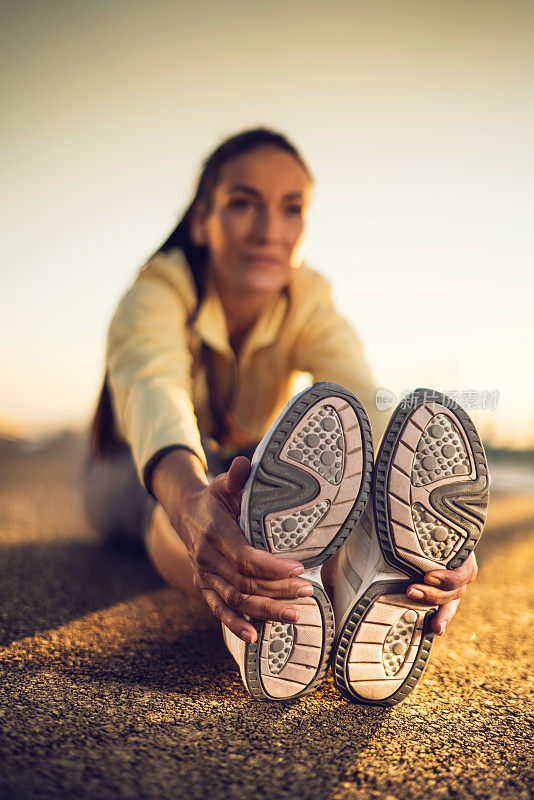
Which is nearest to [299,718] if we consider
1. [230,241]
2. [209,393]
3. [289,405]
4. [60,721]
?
[60,721]

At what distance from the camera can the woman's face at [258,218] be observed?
127cm

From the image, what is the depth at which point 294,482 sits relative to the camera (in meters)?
0.73

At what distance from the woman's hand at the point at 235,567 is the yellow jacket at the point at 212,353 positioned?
225 mm

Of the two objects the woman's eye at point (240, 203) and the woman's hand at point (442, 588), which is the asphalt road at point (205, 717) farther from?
the woman's eye at point (240, 203)

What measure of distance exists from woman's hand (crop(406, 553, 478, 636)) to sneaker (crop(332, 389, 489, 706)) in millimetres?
10

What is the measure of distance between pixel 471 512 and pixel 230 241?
2.66 feet

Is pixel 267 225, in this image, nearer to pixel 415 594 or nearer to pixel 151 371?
pixel 151 371

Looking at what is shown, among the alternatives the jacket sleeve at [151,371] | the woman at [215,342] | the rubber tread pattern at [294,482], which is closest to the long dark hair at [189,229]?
the woman at [215,342]

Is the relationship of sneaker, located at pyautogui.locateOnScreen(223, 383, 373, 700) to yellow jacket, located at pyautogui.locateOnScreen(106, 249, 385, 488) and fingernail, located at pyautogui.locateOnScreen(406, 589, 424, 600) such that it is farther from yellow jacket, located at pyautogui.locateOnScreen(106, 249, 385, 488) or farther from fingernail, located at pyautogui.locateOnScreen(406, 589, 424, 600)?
yellow jacket, located at pyautogui.locateOnScreen(106, 249, 385, 488)

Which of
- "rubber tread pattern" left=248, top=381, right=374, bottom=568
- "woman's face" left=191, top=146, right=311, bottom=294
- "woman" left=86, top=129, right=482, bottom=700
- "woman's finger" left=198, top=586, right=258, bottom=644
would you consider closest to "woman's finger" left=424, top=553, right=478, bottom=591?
"rubber tread pattern" left=248, top=381, right=374, bottom=568

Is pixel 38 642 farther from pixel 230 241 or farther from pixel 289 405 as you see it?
pixel 230 241

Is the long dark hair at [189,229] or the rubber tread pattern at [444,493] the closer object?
the rubber tread pattern at [444,493]

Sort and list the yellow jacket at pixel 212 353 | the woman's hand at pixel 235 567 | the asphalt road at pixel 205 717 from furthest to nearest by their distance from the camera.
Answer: the yellow jacket at pixel 212 353
the woman's hand at pixel 235 567
the asphalt road at pixel 205 717

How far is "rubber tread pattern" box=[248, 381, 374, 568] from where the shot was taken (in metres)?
0.71
